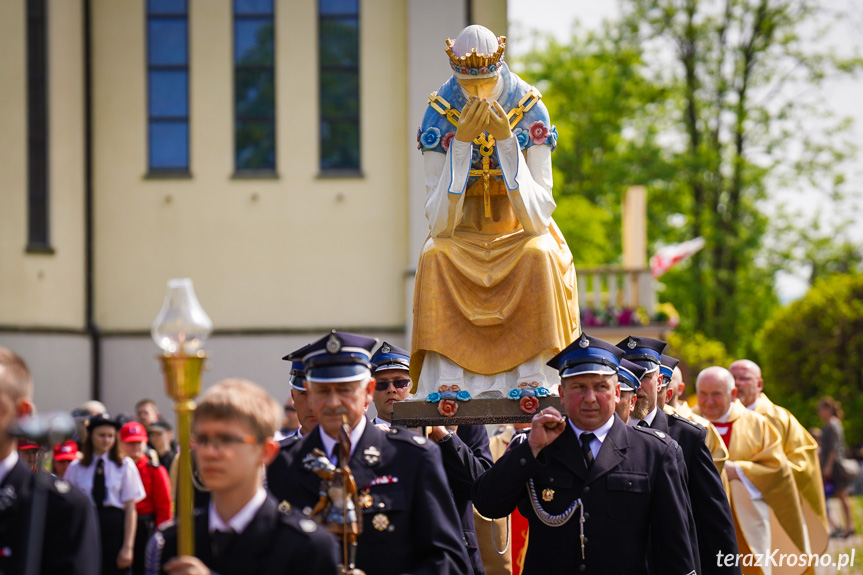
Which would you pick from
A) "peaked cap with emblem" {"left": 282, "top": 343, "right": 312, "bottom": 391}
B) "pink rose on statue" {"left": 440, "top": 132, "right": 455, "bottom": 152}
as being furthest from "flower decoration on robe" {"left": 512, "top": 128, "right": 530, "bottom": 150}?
"peaked cap with emblem" {"left": 282, "top": 343, "right": 312, "bottom": 391}

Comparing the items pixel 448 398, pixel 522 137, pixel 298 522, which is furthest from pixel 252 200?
pixel 298 522

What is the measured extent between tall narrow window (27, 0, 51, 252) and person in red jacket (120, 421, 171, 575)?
11800mm

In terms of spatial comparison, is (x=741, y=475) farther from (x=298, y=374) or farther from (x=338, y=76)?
(x=338, y=76)

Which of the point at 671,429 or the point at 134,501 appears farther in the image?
the point at 134,501

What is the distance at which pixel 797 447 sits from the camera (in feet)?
34.2

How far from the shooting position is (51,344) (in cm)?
2162

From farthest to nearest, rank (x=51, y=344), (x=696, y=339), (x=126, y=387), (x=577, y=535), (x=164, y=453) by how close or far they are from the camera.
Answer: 1. (x=696, y=339)
2. (x=126, y=387)
3. (x=51, y=344)
4. (x=164, y=453)
5. (x=577, y=535)

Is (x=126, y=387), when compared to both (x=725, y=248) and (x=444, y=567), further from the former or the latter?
(x=444, y=567)

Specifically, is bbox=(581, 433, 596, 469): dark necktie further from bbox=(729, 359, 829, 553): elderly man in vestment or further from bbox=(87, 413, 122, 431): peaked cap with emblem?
bbox=(87, 413, 122, 431): peaked cap with emblem

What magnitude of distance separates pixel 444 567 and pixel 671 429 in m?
2.65

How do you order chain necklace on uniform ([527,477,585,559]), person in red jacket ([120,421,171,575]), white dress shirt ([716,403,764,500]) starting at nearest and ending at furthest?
1. chain necklace on uniform ([527,477,585,559])
2. white dress shirt ([716,403,764,500])
3. person in red jacket ([120,421,171,575])

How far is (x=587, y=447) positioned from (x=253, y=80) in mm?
18180

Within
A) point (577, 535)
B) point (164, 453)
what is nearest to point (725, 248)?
point (164, 453)

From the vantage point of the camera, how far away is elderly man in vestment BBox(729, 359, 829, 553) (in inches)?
403
